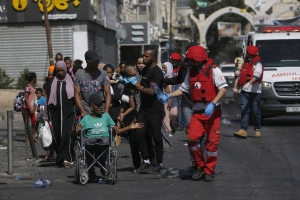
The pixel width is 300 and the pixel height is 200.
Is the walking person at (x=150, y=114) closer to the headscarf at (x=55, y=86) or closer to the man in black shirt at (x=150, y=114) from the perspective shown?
the man in black shirt at (x=150, y=114)

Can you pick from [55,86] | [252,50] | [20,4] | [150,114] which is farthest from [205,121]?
[20,4]

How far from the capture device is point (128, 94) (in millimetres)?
13695

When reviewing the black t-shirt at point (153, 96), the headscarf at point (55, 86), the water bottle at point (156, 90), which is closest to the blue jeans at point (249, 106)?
the headscarf at point (55, 86)

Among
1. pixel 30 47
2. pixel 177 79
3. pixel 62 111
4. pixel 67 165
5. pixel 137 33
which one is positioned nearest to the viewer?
pixel 177 79

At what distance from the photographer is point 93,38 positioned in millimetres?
31000

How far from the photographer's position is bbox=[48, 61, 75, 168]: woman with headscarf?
12055 millimetres

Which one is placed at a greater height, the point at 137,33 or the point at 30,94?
the point at 137,33

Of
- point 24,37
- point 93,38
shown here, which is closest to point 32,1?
point 24,37

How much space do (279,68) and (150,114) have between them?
8.85m

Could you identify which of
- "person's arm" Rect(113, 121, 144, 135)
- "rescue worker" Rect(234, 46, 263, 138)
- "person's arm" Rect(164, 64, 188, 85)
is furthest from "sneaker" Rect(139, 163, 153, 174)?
"rescue worker" Rect(234, 46, 263, 138)

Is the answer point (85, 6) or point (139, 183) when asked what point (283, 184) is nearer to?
point (139, 183)

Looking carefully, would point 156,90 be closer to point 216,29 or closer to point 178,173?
point 178,173

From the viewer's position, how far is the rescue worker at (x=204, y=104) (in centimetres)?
1017

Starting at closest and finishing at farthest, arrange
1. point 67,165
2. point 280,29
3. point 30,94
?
point 67,165 < point 30,94 < point 280,29
